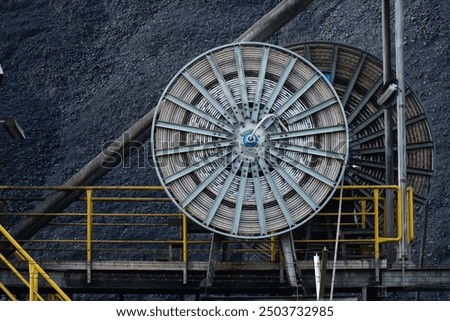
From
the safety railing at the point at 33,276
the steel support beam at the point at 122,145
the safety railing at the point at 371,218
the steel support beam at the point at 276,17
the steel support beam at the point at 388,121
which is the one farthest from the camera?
the steel support beam at the point at 276,17

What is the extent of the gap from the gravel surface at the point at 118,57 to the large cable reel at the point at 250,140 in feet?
55.6

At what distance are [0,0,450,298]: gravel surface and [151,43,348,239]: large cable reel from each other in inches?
668

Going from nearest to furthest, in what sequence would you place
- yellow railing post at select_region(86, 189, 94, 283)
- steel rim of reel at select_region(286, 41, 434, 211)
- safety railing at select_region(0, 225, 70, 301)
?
safety railing at select_region(0, 225, 70, 301), yellow railing post at select_region(86, 189, 94, 283), steel rim of reel at select_region(286, 41, 434, 211)

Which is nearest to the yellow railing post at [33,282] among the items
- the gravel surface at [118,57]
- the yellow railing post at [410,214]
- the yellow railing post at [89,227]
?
the yellow railing post at [89,227]

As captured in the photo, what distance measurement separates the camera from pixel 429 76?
3712cm

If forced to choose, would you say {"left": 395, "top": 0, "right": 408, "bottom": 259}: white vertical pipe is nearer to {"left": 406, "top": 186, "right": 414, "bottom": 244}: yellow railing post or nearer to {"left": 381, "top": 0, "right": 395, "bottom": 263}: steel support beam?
{"left": 406, "top": 186, "right": 414, "bottom": 244}: yellow railing post

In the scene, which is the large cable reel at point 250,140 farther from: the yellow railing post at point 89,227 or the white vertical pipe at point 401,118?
the white vertical pipe at point 401,118

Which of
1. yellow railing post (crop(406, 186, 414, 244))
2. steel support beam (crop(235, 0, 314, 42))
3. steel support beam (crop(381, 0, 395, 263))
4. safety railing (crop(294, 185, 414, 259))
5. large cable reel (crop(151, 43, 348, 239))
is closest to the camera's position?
large cable reel (crop(151, 43, 348, 239))

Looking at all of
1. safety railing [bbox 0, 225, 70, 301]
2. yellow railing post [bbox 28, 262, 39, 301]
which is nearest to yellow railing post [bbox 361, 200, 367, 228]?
safety railing [bbox 0, 225, 70, 301]

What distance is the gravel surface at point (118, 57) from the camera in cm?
3672

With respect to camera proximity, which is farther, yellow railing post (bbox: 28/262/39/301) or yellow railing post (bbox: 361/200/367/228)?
yellow railing post (bbox: 361/200/367/228)

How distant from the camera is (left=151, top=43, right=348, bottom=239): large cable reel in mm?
18188

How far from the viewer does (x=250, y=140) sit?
59.3 ft

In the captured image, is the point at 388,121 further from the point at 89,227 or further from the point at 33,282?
the point at 33,282
